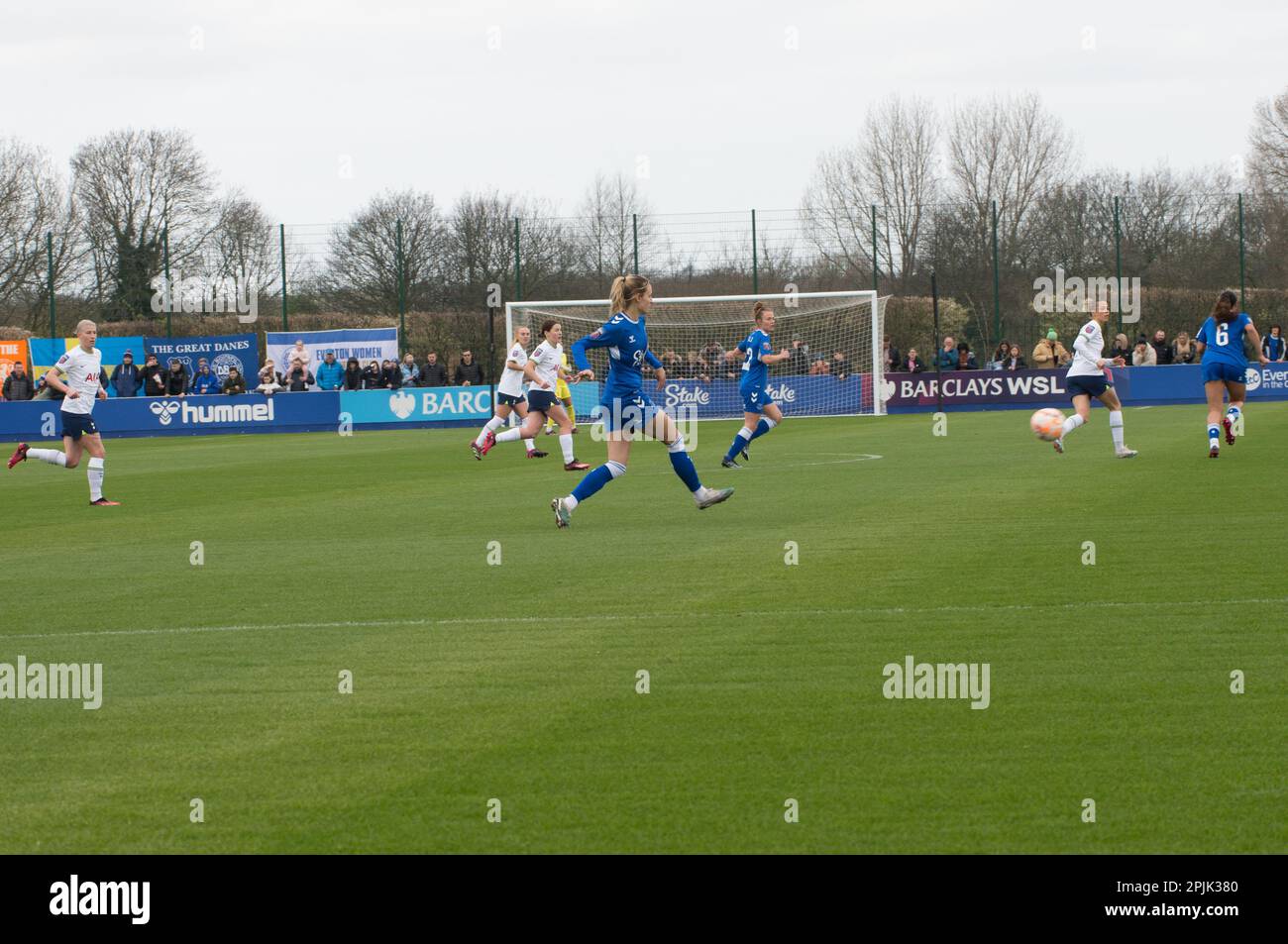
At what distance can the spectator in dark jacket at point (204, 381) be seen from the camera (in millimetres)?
43750

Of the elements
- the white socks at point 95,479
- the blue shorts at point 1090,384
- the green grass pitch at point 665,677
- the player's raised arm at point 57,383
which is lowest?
the green grass pitch at point 665,677

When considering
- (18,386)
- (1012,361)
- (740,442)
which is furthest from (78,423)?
(1012,361)

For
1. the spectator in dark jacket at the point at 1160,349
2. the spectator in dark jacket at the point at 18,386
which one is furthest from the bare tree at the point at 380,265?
the spectator in dark jacket at the point at 1160,349

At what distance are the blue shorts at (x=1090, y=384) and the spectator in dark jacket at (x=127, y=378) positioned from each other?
94.1 ft

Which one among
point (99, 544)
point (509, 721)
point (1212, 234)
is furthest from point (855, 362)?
point (509, 721)

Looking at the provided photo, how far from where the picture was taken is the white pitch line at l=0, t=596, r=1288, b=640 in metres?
9.52

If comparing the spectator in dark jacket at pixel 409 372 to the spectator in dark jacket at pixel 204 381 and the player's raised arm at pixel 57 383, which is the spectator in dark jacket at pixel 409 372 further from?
the player's raised arm at pixel 57 383

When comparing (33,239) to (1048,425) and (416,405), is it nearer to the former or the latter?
(416,405)

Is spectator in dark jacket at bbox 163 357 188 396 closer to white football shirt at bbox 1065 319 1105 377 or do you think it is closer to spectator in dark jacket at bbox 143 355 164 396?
spectator in dark jacket at bbox 143 355 164 396

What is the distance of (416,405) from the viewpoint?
43.2 meters

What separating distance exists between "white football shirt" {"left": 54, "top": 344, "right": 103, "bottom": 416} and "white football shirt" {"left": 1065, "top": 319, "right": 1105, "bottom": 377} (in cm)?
1313

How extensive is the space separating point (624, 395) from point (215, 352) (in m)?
33.1

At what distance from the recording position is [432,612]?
10125 millimetres
